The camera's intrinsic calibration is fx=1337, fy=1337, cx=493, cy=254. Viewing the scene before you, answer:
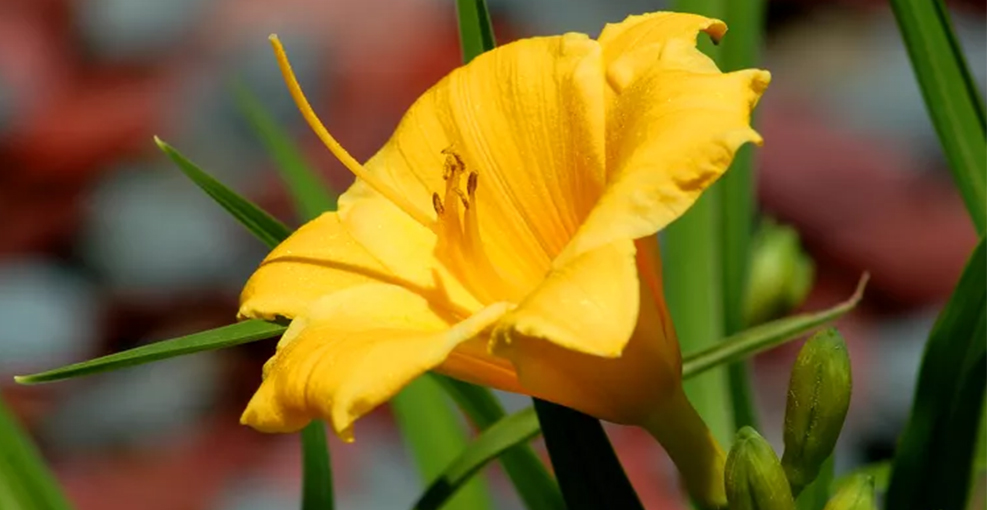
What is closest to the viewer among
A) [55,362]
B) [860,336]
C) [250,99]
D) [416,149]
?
[416,149]

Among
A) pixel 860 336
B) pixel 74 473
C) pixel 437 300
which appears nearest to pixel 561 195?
pixel 437 300

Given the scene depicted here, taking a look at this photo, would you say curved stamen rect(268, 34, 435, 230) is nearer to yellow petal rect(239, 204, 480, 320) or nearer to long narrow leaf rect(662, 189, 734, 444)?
yellow petal rect(239, 204, 480, 320)

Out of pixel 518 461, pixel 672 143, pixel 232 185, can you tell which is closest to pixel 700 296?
pixel 518 461

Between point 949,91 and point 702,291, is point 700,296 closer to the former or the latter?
point 702,291

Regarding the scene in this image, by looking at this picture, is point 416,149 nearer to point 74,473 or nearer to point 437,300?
point 437,300

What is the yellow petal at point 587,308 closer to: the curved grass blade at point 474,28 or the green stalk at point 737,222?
the curved grass blade at point 474,28
